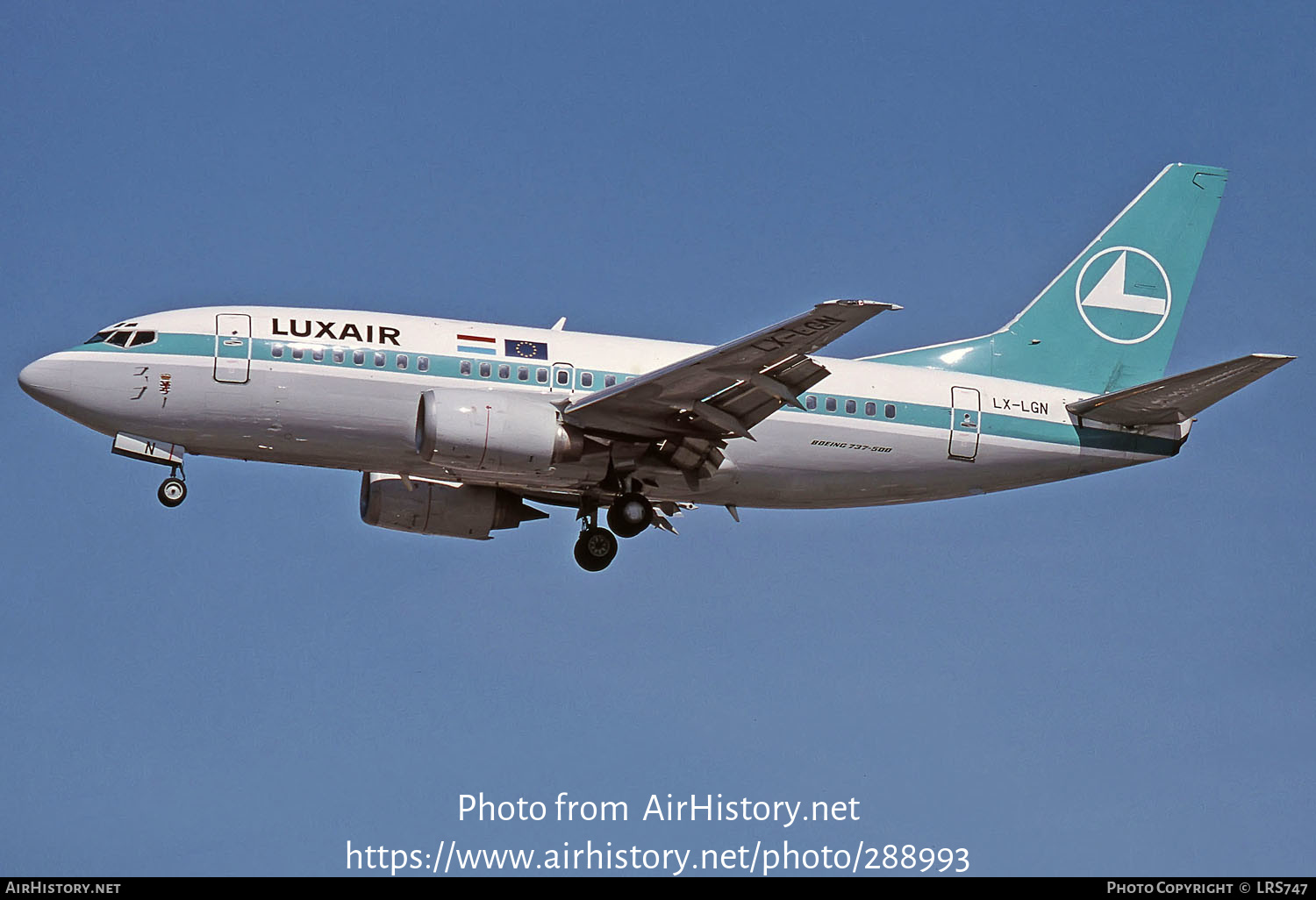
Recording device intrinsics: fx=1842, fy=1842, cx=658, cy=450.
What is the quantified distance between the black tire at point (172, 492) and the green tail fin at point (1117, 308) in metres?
14.3

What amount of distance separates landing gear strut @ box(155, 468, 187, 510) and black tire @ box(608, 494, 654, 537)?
8.24 m

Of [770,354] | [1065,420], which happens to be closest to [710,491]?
[770,354]

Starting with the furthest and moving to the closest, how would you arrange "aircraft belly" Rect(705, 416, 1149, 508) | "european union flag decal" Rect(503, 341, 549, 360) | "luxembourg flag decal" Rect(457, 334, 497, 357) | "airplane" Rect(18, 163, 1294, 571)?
"aircraft belly" Rect(705, 416, 1149, 508), "european union flag decal" Rect(503, 341, 549, 360), "luxembourg flag decal" Rect(457, 334, 497, 357), "airplane" Rect(18, 163, 1294, 571)

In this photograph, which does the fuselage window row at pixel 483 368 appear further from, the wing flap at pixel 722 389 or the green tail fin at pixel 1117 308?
the green tail fin at pixel 1117 308

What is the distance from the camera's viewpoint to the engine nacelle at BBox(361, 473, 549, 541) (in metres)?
38.3

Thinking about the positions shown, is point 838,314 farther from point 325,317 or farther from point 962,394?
point 325,317

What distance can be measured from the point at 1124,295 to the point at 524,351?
1420 cm

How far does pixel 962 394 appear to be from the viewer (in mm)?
37219

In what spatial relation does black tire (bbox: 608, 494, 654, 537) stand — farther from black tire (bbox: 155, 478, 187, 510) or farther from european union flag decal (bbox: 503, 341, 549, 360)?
black tire (bbox: 155, 478, 187, 510)

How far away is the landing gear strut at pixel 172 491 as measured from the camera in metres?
34.3

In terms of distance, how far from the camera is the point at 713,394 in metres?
34.2

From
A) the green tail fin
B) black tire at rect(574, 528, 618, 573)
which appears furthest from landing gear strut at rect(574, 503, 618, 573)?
the green tail fin

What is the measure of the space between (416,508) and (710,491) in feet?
21.0

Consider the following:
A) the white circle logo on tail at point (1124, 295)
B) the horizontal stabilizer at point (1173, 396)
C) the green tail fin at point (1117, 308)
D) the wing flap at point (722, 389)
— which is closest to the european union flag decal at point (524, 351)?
the wing flap at point (722, 389)
